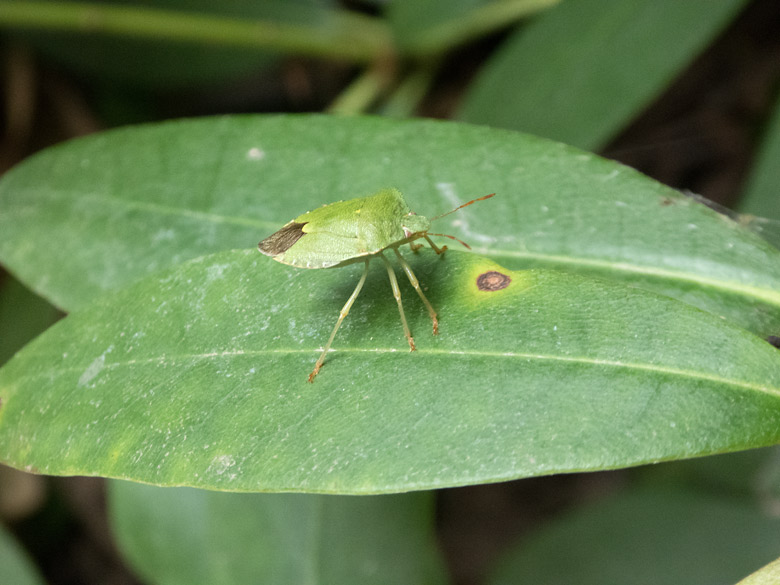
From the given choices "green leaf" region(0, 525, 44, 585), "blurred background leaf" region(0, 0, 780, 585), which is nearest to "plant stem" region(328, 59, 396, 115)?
"blurred background leaf" region(0, 0, 780, 585)

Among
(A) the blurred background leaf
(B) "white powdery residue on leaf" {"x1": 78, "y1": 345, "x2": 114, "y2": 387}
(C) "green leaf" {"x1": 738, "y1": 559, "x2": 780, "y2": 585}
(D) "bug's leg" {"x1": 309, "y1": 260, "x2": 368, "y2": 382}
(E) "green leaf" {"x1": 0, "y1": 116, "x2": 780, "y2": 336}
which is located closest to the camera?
(C) "green leaf" {"x1": 738, "y1": 559, "x2": 780, "y2": 585}

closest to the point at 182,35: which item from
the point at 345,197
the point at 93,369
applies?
the point at 345,197

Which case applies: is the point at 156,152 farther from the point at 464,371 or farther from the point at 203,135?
the point at 464,371

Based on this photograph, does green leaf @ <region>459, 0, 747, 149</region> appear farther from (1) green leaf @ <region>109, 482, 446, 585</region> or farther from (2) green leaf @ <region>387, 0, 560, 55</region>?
(1) green leaf @ <region>109, 482, 446, 585</region>

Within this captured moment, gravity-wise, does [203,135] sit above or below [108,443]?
above

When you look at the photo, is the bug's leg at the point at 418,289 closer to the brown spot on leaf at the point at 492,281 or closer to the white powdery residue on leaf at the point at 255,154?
the brown spot on leaf at the point at 492,281

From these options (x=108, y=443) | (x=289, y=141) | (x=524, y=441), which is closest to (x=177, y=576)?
(x=108, y=443)
